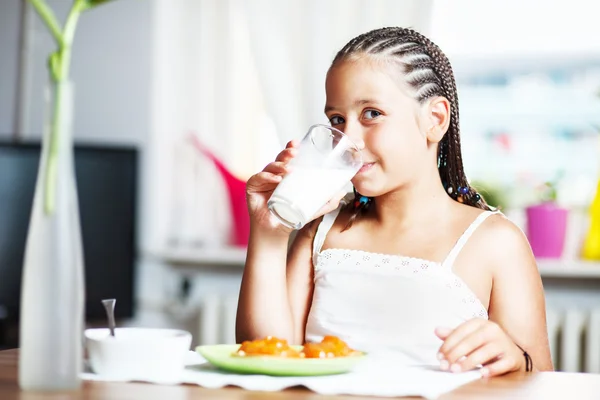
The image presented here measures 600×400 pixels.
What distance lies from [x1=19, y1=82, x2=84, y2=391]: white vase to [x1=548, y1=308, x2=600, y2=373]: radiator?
207cm

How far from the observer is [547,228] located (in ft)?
8.80

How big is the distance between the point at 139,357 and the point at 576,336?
6.38 ft

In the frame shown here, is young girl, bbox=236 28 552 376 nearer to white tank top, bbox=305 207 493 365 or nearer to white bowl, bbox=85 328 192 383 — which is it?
white tank top, bbox=305 207 493 365

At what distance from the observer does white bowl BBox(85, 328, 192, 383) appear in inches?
39.8

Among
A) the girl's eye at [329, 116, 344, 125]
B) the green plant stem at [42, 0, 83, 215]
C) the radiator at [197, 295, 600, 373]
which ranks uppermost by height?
the girl's eye at [329, 116, 344, 125]

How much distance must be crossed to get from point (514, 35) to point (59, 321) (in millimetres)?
2318

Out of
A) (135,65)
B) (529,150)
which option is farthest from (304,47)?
(529,150)

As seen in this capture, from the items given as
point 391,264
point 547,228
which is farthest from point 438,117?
point 547,228

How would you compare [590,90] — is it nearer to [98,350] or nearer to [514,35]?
[514,35]

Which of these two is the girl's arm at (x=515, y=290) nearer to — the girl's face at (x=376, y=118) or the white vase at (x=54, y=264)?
the girl's face at (x=376, y=118)

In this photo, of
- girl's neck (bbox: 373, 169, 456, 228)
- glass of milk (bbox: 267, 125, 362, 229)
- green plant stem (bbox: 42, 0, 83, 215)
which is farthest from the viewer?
girl's neck (bbox: 373, 169, 456, 228)

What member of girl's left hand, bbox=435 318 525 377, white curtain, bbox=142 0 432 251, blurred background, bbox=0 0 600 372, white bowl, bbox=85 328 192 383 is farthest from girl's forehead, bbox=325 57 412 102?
white curtain, bbox=142 0 432 251

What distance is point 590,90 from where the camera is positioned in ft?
9.37

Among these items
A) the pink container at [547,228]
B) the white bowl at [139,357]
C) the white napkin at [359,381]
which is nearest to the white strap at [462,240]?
the white napkin at [359,381]
